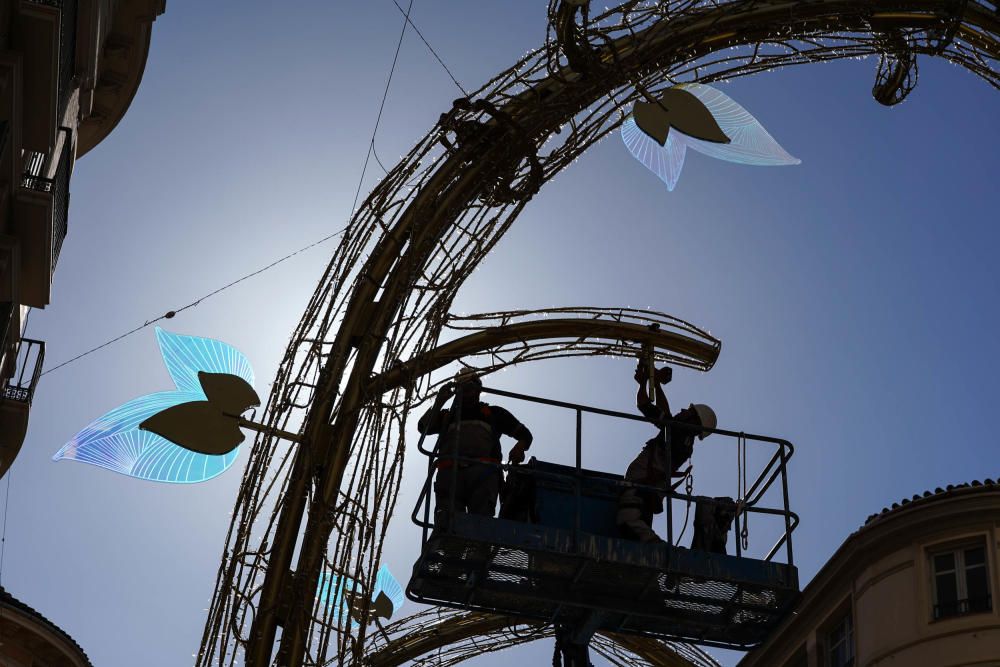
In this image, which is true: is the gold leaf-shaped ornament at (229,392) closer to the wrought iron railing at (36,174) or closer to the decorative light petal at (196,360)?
the decorative light petal at (196,360)

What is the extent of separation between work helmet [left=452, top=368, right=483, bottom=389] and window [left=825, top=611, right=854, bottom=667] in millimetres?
13094

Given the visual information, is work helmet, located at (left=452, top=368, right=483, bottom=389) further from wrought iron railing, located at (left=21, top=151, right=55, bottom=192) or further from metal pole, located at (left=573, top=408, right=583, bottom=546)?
wrought iron railing, located at (left=21, top=151, right=55, bottom=192)

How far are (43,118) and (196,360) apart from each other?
12.2 feet

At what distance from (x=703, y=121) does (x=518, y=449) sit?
15.6ft

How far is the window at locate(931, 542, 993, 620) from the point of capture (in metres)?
22.3

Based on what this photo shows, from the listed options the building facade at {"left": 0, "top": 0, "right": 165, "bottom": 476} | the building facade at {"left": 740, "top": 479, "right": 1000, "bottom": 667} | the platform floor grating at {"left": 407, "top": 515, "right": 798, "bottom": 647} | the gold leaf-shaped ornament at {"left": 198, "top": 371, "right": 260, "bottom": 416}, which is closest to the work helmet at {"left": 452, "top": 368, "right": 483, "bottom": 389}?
the platform floor grating at {"left": 407, "top": 515, "right": 798, "bottom": 647}

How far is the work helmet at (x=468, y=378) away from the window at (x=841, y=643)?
1309cm

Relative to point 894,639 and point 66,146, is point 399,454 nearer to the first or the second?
point 66,146

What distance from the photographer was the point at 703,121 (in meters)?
15.3

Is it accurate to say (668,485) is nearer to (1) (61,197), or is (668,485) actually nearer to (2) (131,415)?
(2) (131,415)

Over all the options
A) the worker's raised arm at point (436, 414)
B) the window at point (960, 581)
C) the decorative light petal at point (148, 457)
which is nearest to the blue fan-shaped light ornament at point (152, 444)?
the decorative light petal at point (148, 457)

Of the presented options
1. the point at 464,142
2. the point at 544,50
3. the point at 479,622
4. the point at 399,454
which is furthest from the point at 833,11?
the point at 479,622

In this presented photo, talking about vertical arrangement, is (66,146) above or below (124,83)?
below

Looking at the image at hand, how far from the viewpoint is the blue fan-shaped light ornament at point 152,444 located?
1309cm
